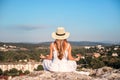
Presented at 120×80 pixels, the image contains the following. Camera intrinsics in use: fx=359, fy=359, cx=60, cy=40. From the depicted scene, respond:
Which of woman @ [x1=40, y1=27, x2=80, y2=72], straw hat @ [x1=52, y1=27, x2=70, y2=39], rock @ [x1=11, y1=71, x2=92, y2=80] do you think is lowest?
rock @ [x1=11, y1=71, x2=92, y2=80]

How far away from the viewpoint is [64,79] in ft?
16.1

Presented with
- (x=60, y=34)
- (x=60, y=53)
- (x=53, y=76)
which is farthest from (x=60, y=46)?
(x=53, y=76)

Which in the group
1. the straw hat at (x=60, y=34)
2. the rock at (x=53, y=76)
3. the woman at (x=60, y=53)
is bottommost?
the rock at (x=53, y=76)

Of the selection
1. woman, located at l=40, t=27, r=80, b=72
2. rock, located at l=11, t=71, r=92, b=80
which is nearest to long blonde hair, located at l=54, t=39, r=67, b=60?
woman, located at l=40, t=27, r=80, b=72

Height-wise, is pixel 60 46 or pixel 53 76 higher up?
pixel 60 46

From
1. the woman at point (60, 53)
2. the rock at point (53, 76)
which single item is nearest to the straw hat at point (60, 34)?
the woman at point (60, 53)

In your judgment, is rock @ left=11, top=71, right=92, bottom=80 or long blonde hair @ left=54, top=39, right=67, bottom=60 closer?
rock @ left=11, top=71, right=92, bottom=80

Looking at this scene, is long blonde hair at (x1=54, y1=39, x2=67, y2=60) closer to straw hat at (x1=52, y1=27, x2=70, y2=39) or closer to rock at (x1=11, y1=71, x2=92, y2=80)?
straw hat at (x1=52, y1=27, x2=70, y2=39)

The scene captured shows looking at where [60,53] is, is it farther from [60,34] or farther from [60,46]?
[60,34]

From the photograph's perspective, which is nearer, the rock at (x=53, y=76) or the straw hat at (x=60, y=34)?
the rock at (x=53, y=76)

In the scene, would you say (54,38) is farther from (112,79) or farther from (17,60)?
(17,60)

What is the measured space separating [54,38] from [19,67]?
3046 inches

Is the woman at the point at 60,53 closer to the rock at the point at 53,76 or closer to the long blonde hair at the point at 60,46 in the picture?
the long blonde hair at the point at 60,46

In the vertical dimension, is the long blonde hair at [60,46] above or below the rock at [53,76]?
above
